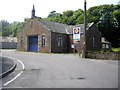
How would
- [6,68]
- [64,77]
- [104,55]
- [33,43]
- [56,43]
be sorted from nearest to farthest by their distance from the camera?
[64,77], [6,68], [104,55], [56,43], [33,43]

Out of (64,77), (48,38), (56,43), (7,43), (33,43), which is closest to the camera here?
(64,77)

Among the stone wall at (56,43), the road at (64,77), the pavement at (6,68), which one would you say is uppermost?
the stone wall at (56,43)

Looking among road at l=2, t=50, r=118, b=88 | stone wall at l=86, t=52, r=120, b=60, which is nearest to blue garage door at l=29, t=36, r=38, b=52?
stone wall at l=86, t=52, r=120, b=60

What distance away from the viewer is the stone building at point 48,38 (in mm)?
31922

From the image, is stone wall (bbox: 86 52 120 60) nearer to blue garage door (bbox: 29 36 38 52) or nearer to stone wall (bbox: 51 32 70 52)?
stone wall (bbox: 51 32 70 52)

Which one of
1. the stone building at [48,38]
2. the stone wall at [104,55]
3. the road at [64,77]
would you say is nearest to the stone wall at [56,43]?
the stone building at [48,38]

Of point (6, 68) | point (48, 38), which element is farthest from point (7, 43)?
point (6, 68)

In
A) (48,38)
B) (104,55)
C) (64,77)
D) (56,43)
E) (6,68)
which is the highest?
(48,38)

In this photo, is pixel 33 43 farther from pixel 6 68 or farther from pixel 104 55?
pixel 6 68

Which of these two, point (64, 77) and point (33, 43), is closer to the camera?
point (64, 77)

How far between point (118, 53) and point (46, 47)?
18.0 m

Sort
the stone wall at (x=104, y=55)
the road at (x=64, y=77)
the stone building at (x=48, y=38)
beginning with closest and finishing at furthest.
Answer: the road at (x=64, y=77), the stone wall at (x=104, y=55), the stone building at (x=48, y=38)

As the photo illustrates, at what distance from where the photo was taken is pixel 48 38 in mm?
31562

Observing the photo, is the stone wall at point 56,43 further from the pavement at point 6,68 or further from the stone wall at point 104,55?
the pavement at point 6,68
